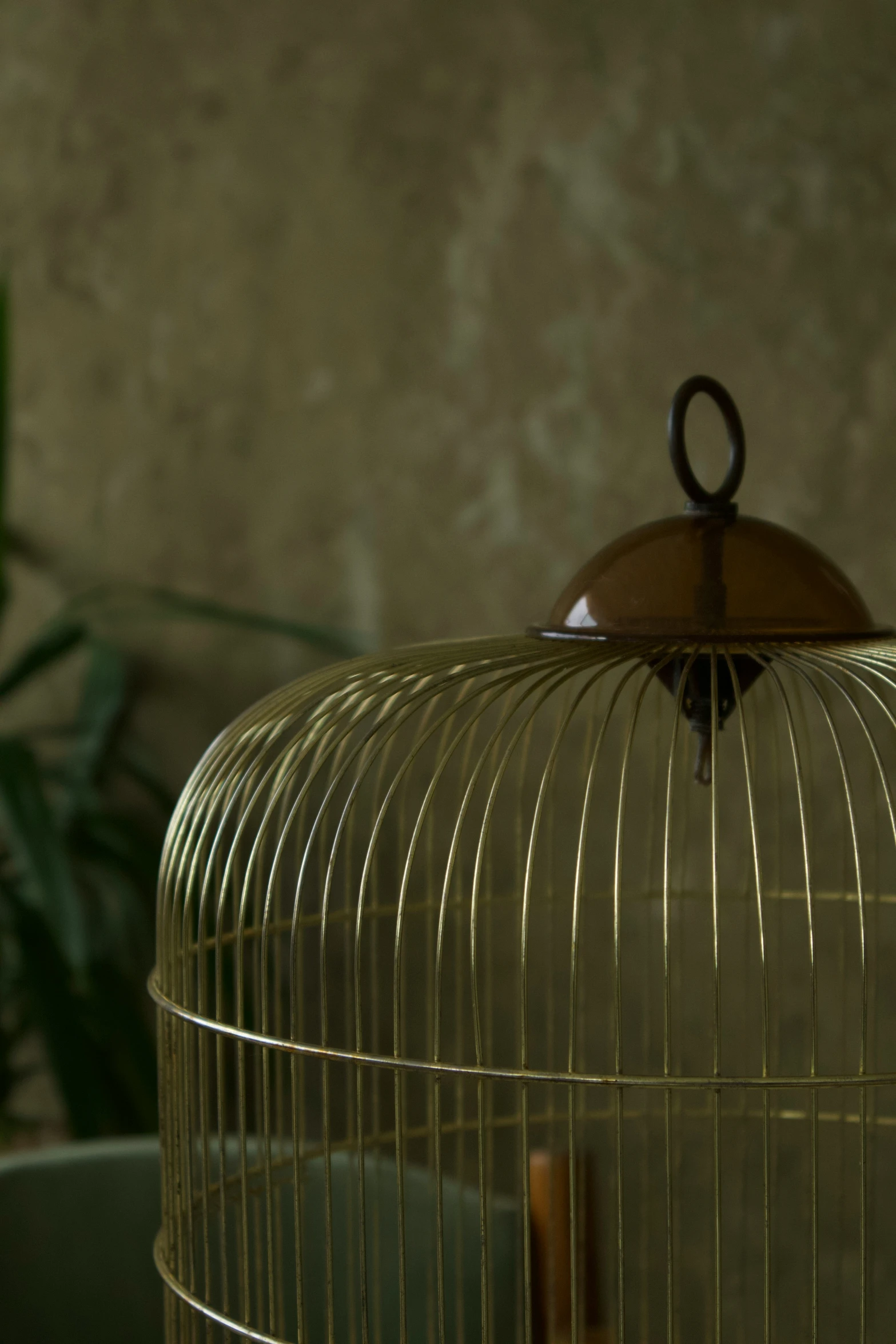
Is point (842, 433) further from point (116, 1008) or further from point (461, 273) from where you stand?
point (116, 1008)

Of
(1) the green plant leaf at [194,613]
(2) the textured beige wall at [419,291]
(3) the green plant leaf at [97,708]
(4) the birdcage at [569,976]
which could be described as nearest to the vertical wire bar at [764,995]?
(4) the birdcage at [569,976]

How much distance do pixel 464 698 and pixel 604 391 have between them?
0.87 m

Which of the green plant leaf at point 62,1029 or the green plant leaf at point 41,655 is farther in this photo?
the green plant leaf at point 41,655

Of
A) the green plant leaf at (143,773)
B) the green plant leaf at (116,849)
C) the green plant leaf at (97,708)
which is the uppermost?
the green plant leaf at (97,708)

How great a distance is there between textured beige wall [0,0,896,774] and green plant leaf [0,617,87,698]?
209mm

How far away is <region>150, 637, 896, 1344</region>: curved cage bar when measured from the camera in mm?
852

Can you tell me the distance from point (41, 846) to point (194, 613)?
1.27ft

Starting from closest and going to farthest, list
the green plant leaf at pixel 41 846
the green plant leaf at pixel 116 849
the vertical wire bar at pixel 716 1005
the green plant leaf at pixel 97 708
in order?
the vertical wire bar at pixel 716 1005
the green plant leaf at pixel 41 846
the green plant leaf at pixel 116 849
the green plant leaf at pixel 97 708

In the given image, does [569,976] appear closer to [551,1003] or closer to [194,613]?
[551,1003]

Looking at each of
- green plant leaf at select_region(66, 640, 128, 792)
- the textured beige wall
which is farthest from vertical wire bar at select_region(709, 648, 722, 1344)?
green plant leaf at select_region(66, 640, 128, 792)

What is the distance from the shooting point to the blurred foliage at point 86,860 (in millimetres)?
1477

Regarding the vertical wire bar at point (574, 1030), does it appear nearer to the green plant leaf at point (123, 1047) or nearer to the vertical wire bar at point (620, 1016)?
the vertical wire bar at point (620, 1016)

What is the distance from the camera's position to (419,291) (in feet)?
5.56

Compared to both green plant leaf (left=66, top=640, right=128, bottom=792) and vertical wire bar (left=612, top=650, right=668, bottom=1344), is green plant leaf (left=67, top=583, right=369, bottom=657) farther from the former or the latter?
vertical wire bar (left=612, top=650, right=668, bottom=1344)
